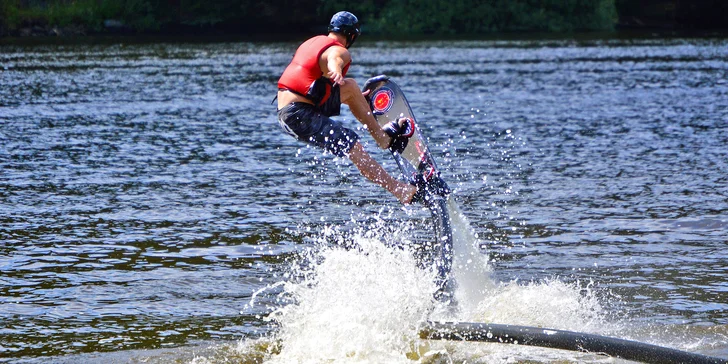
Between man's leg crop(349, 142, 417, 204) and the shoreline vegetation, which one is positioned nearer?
man's leg crop(349, 142, 417, 204)

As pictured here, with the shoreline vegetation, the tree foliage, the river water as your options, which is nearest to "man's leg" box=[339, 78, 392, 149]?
the river water

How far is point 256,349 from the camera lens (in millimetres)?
7984

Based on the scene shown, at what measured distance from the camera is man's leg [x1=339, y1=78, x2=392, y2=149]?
982cm

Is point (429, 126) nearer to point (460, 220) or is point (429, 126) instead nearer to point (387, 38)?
point (460, 220)

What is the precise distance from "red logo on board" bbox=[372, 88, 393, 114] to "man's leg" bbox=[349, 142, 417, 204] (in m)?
0.60

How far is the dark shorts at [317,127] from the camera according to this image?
31.1 feet

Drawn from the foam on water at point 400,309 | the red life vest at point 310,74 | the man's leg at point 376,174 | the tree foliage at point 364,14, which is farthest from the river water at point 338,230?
the tree foliage at point 364,14

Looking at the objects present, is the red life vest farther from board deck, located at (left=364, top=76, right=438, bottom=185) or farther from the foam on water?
the foam on water

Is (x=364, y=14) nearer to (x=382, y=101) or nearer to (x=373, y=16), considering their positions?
(x=373, y=16)

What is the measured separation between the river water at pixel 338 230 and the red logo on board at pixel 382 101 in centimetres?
114

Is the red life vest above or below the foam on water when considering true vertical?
above

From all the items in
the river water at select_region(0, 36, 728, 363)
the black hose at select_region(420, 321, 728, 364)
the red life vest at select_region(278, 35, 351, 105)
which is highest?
the red life vest at select_region(278, 35, 351, 105)

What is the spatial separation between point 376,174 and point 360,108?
73 cm

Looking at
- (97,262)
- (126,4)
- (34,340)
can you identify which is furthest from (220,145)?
(126,4)
